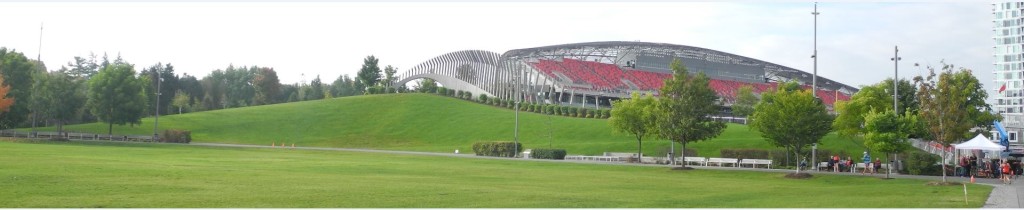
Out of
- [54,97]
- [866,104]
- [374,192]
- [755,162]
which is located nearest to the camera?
[374,192]

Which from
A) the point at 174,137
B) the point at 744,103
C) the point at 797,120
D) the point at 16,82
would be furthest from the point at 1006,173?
the point at 16,82

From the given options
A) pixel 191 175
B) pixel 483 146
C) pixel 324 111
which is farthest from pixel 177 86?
pixel 191 175

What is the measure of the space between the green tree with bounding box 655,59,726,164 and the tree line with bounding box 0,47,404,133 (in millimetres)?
61440

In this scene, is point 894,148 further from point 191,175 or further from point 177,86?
point 177,86

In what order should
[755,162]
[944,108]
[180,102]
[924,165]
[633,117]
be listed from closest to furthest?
[944,108] → [924,165] → [755,162] → [633,117] → [180,102]

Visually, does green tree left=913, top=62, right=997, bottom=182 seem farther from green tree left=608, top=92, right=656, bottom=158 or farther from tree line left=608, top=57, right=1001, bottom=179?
green tree left=608, top=92, right=656, bottom=158

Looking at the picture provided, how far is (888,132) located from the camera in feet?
126

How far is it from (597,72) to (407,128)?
3382 cm

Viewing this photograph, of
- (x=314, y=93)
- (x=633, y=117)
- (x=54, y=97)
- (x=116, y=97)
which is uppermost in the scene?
(x=314, y=93)

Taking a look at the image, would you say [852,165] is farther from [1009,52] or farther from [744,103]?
[1009,52]

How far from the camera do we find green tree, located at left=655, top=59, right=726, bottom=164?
48062 millimetres

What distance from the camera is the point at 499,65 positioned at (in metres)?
125

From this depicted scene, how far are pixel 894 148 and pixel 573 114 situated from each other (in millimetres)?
61033

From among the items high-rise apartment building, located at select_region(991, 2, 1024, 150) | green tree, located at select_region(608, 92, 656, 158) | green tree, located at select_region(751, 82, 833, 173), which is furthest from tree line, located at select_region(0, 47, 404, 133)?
high-rise apartment building, located at select_region(991, 2, 1024, 150)
